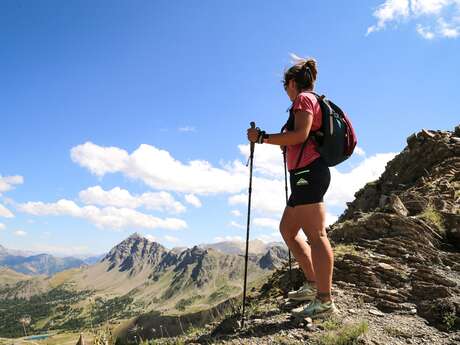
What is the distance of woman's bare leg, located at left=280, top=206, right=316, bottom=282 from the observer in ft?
24.6

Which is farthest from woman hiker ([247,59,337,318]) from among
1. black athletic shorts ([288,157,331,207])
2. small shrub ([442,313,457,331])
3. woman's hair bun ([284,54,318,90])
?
small shrub ([442,313,457,331])

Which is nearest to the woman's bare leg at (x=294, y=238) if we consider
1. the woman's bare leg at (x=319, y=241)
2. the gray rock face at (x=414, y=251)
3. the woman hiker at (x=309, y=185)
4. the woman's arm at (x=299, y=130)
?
the woman hiker at (x=309, y=185)

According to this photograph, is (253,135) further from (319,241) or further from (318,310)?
(318,310)

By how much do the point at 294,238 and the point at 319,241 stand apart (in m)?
0.85

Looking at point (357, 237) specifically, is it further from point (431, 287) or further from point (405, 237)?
point (431, 287)

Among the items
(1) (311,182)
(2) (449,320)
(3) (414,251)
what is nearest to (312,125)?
(1) (311,182)

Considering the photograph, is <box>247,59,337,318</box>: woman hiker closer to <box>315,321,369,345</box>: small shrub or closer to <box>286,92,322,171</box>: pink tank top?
<box>286,92,322,171</box>: pink tank top

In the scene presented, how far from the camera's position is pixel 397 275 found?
32.7ft

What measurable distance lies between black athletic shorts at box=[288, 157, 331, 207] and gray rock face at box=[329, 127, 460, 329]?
3.55 m

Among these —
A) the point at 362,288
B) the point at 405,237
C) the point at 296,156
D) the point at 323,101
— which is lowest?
the point at 362,288

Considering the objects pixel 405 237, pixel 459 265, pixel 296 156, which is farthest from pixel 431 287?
pixel 296 156

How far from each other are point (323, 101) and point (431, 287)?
5187mm

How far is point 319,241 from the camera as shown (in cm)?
693

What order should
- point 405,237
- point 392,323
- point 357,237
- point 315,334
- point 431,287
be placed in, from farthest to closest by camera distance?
point 357,237 < point 405,237 < point 431,287 < point 392,323 < point 315,334
